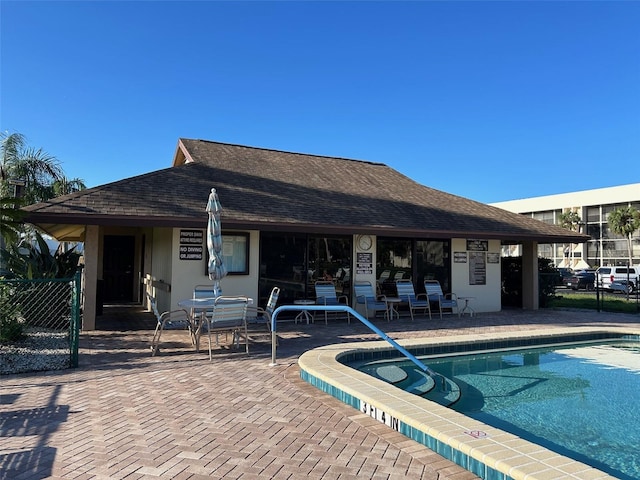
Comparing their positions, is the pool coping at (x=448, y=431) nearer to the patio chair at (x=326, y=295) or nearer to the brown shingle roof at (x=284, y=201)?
the patio chair at (x=326, y=295)

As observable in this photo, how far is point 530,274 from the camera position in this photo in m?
15.2

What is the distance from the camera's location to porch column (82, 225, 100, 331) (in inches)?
374

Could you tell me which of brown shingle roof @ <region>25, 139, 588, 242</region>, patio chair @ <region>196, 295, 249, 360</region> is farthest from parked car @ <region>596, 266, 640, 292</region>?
patio chair @ <region>196, 295, 249, 360</region>

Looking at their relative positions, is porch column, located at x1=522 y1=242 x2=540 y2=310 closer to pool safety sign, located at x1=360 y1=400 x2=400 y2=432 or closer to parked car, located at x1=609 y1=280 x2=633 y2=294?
pool safety sign, located at x1=360 y1=400 x2=400 y2=432

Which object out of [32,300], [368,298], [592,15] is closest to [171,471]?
[32,300]

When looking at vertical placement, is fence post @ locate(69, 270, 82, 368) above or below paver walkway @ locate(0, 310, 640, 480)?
above

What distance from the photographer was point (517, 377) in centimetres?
723

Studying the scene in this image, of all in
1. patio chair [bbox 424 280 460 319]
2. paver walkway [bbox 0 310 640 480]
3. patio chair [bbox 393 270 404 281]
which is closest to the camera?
paver walkway [bbox 0 310 640 480]

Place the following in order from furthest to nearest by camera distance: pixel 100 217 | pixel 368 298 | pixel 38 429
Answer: pixel 368 298 < pixel 100 217 < pixel 38 429

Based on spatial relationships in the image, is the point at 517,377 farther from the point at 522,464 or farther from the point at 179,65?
the point at 179,65

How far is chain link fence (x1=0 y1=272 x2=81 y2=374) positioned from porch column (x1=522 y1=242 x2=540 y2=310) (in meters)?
13.5

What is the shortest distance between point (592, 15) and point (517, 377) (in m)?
10.6

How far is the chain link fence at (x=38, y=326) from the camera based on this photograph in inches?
257

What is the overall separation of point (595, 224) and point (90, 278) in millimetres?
70294
